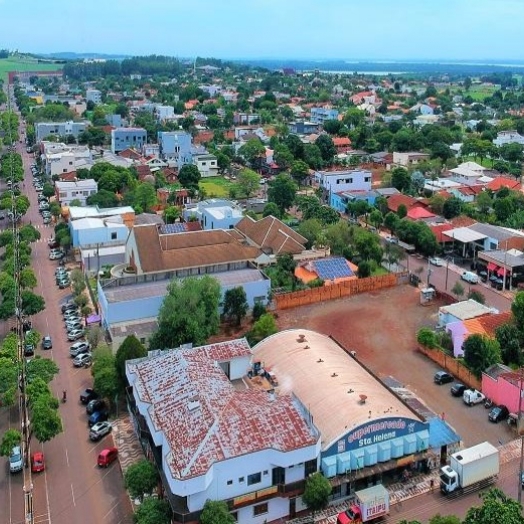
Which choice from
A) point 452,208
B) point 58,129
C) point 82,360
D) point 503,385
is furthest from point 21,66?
point 503,385

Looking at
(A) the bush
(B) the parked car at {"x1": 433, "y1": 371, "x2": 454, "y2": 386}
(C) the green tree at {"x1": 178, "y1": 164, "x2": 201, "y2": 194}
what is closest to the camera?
(B) the parked car at {"x1": 433, "y1": 371, "x2": 454, "y2": 386}

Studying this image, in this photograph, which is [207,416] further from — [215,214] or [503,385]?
[215,214]

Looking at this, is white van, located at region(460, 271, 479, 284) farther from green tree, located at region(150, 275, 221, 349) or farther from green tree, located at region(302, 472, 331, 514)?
green tree, located at region(302, 472, 331, 514)

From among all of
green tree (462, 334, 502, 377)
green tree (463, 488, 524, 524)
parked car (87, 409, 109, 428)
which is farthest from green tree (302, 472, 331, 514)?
green tree (462, 334, 502, 377)

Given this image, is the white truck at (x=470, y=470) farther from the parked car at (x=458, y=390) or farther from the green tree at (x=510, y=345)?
the green tree at (x=510, y=345)

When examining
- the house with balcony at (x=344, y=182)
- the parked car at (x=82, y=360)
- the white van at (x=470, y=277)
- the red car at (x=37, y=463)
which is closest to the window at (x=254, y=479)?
the red car at (x=37, y=463)

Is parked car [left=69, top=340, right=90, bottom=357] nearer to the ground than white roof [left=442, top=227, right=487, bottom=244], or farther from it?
nearer to the ground
